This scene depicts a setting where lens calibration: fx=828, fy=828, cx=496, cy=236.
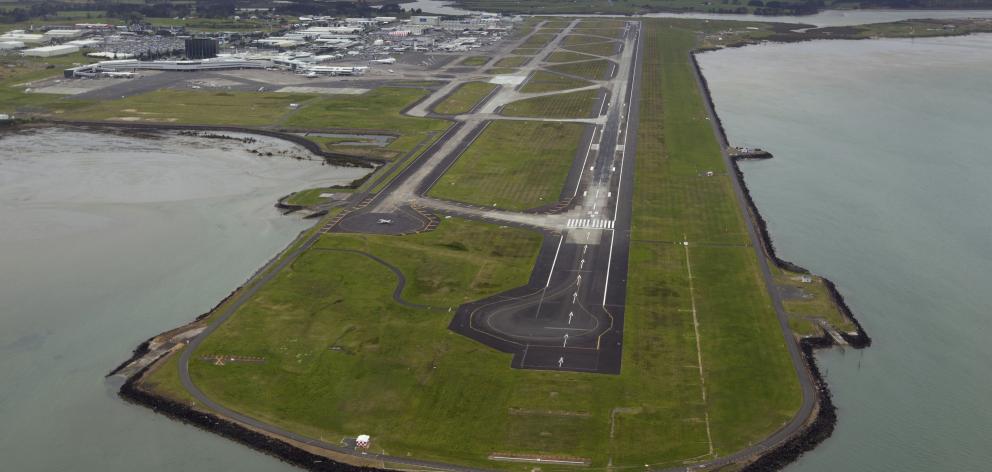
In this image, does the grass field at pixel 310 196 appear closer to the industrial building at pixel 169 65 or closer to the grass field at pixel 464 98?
the grass field at pixel 464 98

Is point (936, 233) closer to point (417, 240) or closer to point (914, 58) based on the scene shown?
point (417, 240)

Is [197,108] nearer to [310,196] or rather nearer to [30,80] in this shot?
[30,80]

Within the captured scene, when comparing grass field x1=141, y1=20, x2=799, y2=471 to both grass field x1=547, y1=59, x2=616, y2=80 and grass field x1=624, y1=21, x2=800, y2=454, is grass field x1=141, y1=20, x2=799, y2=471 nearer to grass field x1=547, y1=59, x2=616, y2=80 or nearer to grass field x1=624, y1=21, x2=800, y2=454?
grass field x1=624, y1=21, x2=800, y2=454

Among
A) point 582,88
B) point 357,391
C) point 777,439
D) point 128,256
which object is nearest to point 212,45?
point 582,88

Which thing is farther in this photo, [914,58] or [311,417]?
[914,58]

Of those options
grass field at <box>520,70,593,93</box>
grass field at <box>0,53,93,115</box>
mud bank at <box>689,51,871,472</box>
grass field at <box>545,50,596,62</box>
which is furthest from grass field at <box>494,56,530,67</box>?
mud bank at <box>689,51,871,472</box>
